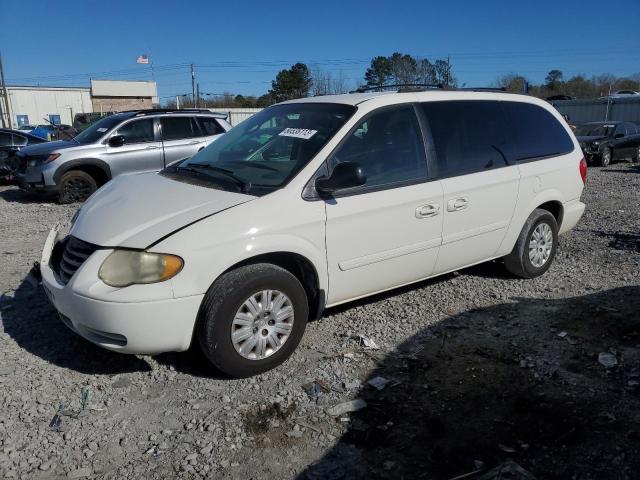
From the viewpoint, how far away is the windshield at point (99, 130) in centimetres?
996

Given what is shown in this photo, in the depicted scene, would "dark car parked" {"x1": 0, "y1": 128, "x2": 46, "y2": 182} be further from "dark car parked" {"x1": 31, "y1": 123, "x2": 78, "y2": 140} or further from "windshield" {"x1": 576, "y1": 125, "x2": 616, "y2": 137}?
"windshield" {"x1": 576, "y1": 125, "x2": 616, "y2": 137}

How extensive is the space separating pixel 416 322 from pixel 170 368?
200cm

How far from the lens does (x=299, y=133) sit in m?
4.07

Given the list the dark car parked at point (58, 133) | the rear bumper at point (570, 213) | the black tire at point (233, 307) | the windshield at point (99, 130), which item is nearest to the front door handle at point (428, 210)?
the black tire at point (233, 307)

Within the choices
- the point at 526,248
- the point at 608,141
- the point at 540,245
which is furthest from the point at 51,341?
the point at 608,141

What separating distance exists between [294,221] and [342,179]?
0.43m

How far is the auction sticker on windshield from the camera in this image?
13.1 feet

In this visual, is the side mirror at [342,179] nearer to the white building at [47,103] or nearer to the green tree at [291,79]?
the green tree at [291,79]

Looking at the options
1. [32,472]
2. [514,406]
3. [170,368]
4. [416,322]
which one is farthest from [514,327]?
[32,472]

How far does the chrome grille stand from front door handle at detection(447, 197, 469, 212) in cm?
267

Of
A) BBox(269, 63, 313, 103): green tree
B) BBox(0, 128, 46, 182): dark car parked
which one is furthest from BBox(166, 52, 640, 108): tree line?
BBox(0, 128, 46, 182): dark car parked

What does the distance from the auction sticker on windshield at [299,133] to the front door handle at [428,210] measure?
1004 millimetres

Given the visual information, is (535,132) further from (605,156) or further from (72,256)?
(605,156)

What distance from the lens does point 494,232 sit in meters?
4.81
